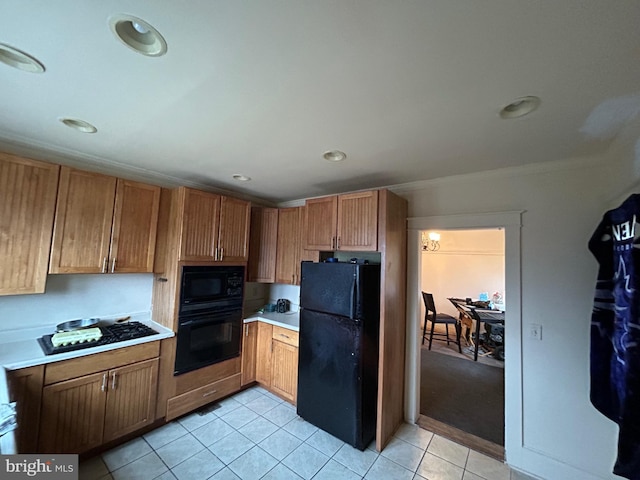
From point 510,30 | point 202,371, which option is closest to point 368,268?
point 510,30

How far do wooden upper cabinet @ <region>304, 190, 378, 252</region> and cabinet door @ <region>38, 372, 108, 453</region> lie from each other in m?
2.14

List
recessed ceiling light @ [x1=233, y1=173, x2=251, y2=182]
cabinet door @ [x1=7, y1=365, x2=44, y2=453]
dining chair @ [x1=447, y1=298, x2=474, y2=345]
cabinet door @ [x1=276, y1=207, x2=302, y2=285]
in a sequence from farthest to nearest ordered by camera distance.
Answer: dining chair @ [x1=447, y1=298, x2=474, y2=345] < cabinet door @ [x1=276, y1=207, x2=302, y2=285] < recessed ceiling light @ [x1=233, y1=173, x2=251, y2=182] < cabinet door @ [x1=7, y1=365, x2=44, y2=453]

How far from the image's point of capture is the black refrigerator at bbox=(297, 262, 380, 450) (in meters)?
2.17

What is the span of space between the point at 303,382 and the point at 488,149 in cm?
260

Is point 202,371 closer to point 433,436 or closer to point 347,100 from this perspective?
point 433,436

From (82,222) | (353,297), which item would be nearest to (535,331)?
(353,297)

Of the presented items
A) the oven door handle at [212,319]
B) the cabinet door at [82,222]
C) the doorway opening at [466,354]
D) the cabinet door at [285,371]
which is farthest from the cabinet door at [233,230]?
the doorway opening at [466,354]

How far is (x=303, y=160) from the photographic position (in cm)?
221

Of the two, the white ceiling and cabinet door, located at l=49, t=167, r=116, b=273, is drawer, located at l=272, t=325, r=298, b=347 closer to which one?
cabinet door, located at l=49, t=167, r=116, b=273

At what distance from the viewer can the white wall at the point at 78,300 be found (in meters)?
2.02

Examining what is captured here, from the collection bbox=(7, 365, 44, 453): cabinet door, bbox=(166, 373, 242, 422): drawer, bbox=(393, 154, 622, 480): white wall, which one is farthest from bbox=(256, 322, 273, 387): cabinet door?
bbox=(393, 154, 622, 480): white wall

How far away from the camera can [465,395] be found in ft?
10.3

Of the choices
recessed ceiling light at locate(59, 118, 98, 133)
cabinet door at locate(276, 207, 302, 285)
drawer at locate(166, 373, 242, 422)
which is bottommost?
drawer at locate(166, 373, 242, 422)

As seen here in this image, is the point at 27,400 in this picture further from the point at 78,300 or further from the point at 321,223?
the point at 321,223
